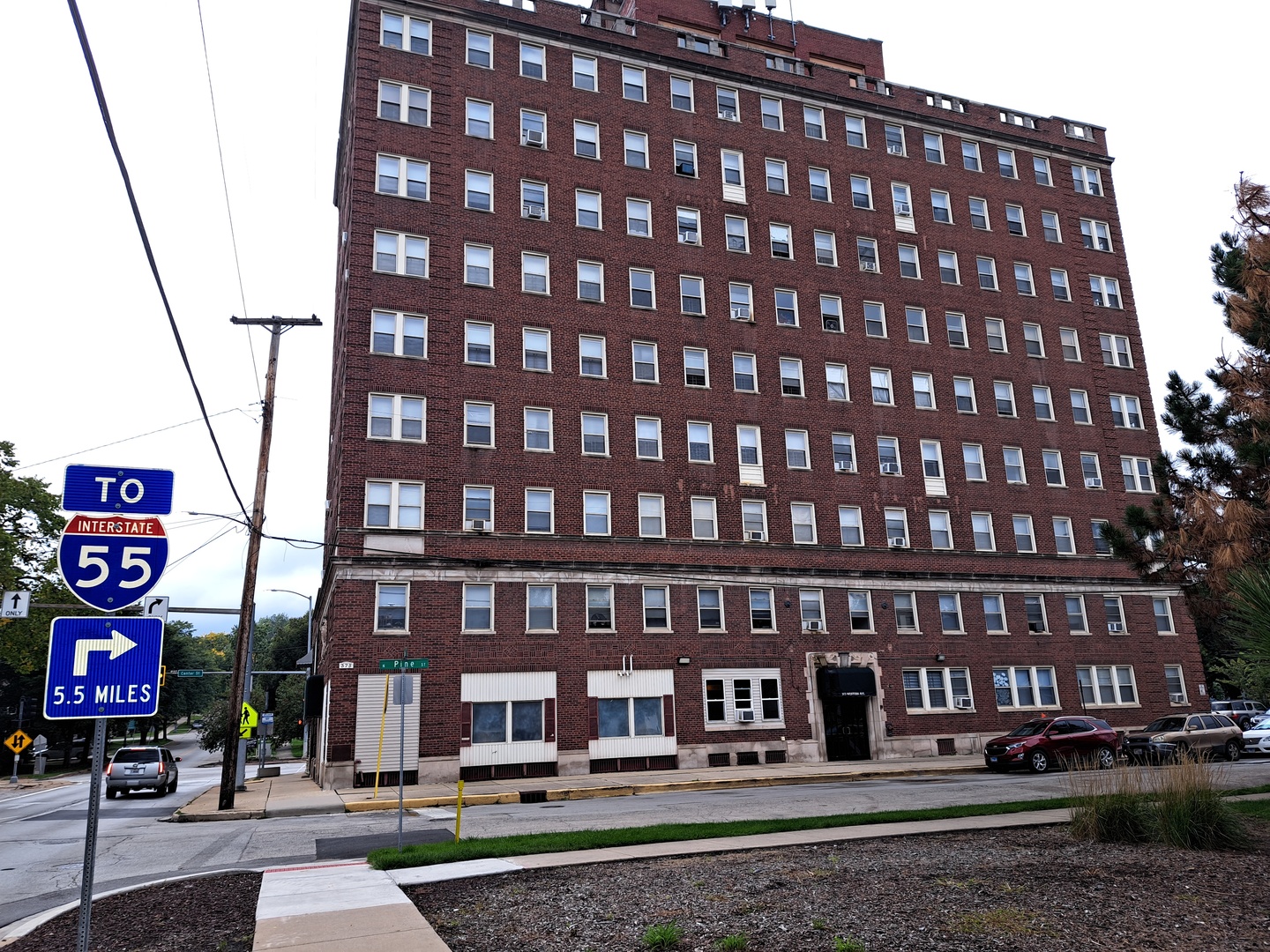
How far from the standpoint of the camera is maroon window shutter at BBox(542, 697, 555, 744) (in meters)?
30.1

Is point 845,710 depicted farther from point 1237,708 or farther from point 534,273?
point 1237,708

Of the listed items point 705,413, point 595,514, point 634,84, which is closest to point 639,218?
point 634,84

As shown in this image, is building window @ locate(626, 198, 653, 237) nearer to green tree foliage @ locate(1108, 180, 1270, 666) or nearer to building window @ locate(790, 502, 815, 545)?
building window @ locate(790, 502, 815, 545)

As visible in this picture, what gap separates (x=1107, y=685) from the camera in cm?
3878

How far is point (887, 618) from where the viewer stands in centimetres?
3603

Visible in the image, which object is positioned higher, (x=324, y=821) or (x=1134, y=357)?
(x=1134, y=357)

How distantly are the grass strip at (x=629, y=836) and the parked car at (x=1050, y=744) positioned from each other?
12163mm

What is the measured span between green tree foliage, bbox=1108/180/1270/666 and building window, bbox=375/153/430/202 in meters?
26.8

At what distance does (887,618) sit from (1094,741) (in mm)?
9352

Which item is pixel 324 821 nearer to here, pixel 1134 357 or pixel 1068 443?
pixel 1068 443

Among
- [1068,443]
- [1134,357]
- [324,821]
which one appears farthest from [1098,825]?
[1134,357]

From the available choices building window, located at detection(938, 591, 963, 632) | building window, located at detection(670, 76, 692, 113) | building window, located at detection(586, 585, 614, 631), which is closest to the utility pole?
building window, located at detection(586, 585, 614, 631)

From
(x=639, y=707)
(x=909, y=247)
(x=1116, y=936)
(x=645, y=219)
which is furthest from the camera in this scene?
(x=909, y=247)

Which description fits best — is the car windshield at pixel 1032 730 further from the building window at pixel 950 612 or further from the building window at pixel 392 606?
the building window at pixel 392 606
